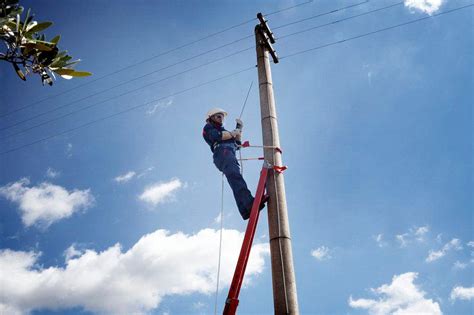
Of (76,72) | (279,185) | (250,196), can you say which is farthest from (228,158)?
(76,72)

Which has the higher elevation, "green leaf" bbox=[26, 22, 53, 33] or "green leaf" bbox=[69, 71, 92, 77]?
"green leaf" bbox=[26, 22, 53, 33]

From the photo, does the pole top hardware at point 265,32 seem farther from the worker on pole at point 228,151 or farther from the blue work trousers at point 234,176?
the blue work trousers at point 234,176

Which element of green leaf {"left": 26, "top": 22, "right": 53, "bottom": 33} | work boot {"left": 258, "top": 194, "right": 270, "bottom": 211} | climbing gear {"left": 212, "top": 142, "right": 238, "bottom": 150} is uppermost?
climbing gear {"left": 212, "top": 142, "right": 238, "bottom": 150}

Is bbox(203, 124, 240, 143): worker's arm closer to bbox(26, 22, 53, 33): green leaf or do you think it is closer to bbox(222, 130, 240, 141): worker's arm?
bbox(222, 130, 240, 141): worker's arm

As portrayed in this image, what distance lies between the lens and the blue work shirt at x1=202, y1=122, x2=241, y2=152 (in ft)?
15.6

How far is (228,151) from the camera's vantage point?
4.60 m

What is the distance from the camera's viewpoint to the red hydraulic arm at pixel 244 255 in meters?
3.13

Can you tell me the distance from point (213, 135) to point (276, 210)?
5.41 ft

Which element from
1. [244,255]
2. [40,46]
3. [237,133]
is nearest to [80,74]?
[40,46]

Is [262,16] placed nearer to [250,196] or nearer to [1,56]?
[250,196]

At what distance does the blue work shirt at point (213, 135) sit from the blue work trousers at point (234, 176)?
117 mm

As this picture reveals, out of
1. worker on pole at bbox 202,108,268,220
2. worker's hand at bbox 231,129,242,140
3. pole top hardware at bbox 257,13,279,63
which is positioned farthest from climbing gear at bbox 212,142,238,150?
pole top hardware at bbox 257,13,279,63

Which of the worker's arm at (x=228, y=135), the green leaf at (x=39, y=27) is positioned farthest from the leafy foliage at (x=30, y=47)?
the worker's arm at (x=228, y=135)

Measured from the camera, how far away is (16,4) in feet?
8.50
